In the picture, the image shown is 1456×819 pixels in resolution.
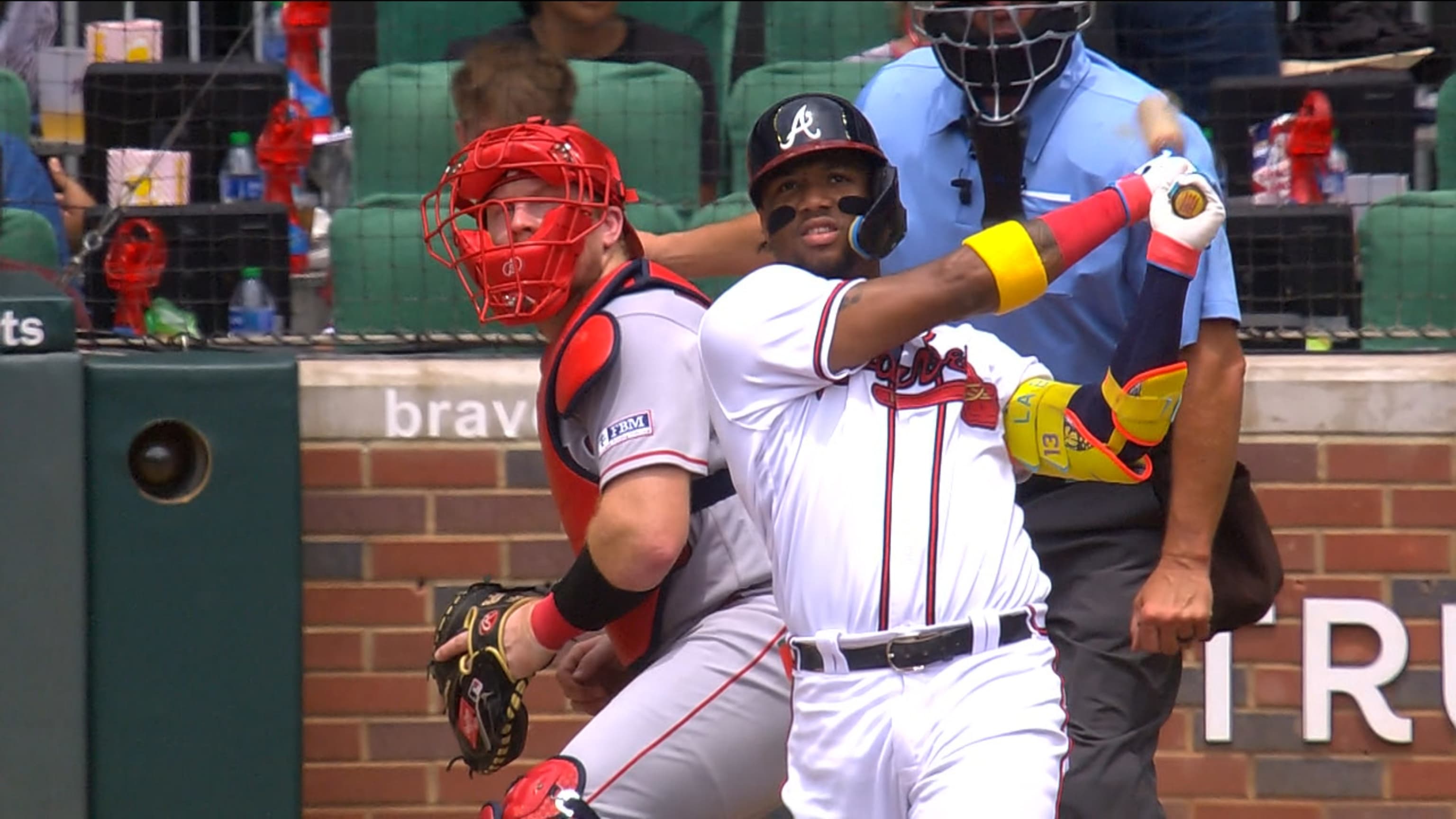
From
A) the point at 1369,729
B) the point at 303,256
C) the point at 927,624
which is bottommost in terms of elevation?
the point at 1369,729

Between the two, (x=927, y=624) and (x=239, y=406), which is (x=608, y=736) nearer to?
(x=927, y=624)

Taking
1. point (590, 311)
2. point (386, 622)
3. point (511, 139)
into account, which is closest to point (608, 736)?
point (590, 311)

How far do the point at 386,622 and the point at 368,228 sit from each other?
3.00ft

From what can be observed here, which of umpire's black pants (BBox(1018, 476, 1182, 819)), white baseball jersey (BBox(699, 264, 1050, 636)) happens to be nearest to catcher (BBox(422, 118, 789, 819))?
white baseball jersey (BBox(699, 264, 1050, 636))

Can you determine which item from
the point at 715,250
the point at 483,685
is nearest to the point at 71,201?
the point at 715,250

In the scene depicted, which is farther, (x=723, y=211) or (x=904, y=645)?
(x=723, y=211)

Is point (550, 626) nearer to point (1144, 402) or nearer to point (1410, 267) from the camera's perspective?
point (1144, 402)

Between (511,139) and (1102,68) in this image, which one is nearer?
(511,139)

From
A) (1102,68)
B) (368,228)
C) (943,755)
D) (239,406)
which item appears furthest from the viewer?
(368,228)

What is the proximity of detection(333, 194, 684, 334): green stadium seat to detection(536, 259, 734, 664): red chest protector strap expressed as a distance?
65.4 inches

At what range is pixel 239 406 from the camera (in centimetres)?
413

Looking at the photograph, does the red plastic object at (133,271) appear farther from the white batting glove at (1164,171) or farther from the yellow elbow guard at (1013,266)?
the white batting glove at (1164,171)

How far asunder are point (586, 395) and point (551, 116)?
6.30ft

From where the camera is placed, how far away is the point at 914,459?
2834 mm
